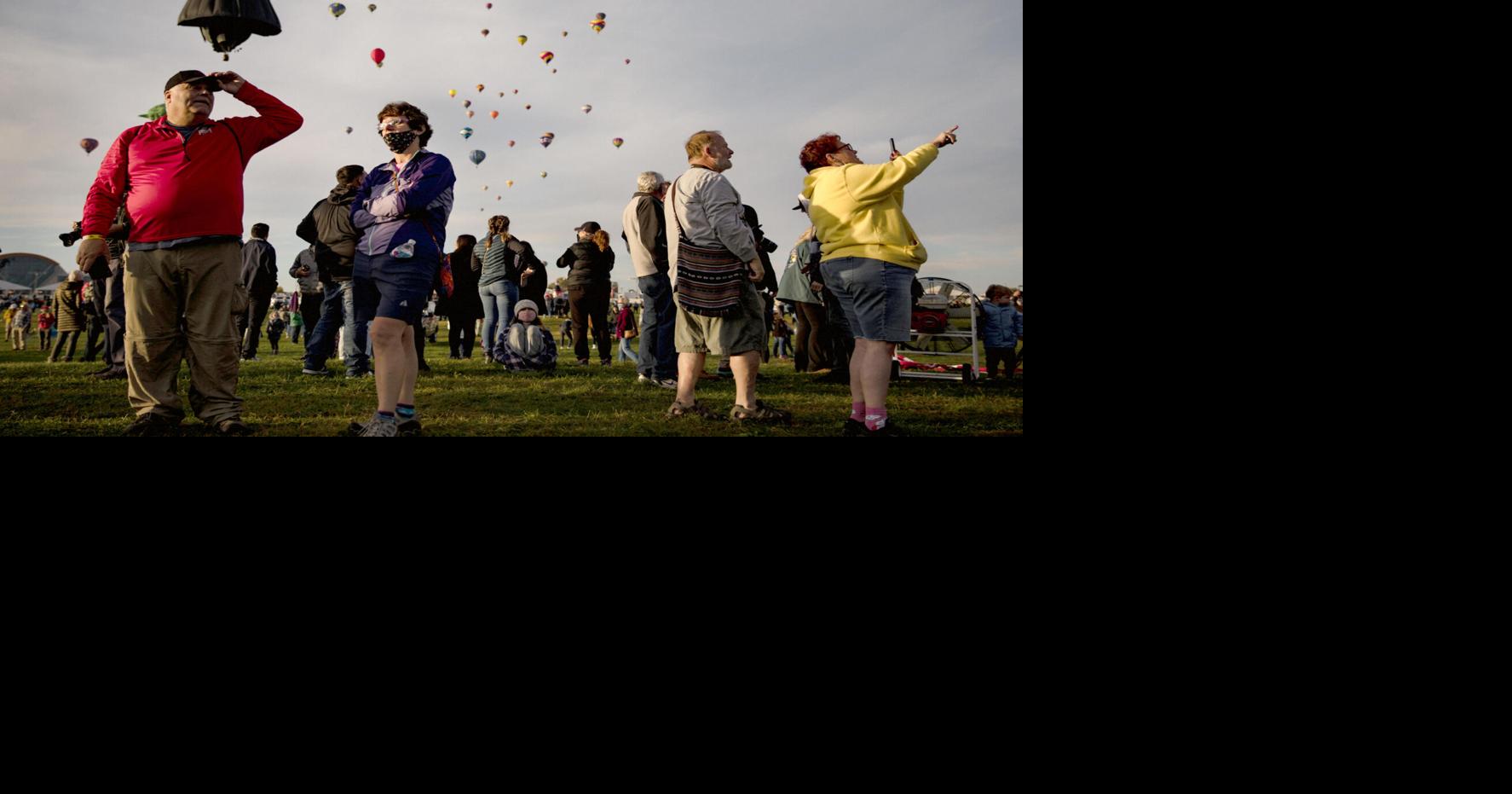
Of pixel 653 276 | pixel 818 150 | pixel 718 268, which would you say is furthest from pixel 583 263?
pixel 818 150

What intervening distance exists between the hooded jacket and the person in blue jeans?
142 cm

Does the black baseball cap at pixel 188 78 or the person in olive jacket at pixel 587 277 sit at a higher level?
the black baseball cap at pixel 188 78

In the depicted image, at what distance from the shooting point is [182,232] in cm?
312

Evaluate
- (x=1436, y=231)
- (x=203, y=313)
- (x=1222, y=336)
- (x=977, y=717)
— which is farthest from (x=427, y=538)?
(x=1436, y=231)

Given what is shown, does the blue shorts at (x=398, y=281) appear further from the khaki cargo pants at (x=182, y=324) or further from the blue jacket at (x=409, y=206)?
the khaki cargo pants at (x=182, y=324)

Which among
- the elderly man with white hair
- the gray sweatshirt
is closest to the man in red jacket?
the gray sweatshirt

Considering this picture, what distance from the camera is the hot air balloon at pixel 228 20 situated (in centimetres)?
304

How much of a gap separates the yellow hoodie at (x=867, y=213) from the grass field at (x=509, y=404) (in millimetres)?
768

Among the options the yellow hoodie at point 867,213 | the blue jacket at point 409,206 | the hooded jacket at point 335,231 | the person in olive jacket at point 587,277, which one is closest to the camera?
the blue jacket at point 409,206

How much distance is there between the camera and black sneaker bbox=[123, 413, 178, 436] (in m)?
3.19

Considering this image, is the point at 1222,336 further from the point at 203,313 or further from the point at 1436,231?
the point at 203,313

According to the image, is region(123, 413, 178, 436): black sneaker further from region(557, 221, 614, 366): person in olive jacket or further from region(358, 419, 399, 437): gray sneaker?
region(557, 221, 614, 366): person in olive jacket

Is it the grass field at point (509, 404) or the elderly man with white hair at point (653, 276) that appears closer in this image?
the grass field at point (509, 404)

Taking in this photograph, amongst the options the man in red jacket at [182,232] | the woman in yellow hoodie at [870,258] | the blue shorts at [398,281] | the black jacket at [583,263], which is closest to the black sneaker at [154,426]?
the man in red jacket at [182,232]
